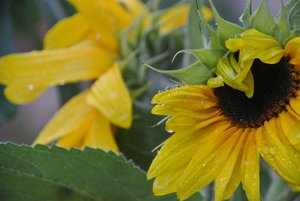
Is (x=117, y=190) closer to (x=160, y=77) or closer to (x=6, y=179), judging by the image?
(x=6, y=179)

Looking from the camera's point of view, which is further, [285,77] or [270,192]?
[270,192]

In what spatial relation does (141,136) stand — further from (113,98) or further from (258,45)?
(258,45)

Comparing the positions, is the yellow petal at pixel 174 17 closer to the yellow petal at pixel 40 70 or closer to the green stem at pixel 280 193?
the yellow petal at pixel 40 70

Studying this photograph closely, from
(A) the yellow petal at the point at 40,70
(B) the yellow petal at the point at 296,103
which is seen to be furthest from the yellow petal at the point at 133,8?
(B) the yellow petal at the point at 296,103

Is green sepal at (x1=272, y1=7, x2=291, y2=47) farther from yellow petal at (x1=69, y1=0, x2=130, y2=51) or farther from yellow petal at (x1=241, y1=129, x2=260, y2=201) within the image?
yellow petal at (x1=69, y1=0, x2=130, y2=51)

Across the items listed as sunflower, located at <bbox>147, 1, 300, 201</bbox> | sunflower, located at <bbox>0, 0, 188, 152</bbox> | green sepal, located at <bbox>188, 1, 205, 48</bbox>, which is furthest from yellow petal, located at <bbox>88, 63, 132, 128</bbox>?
sunflower, located at <bbox>147, 1, 300, 201</bbox>

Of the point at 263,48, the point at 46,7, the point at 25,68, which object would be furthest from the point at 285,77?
the point at 46,7
